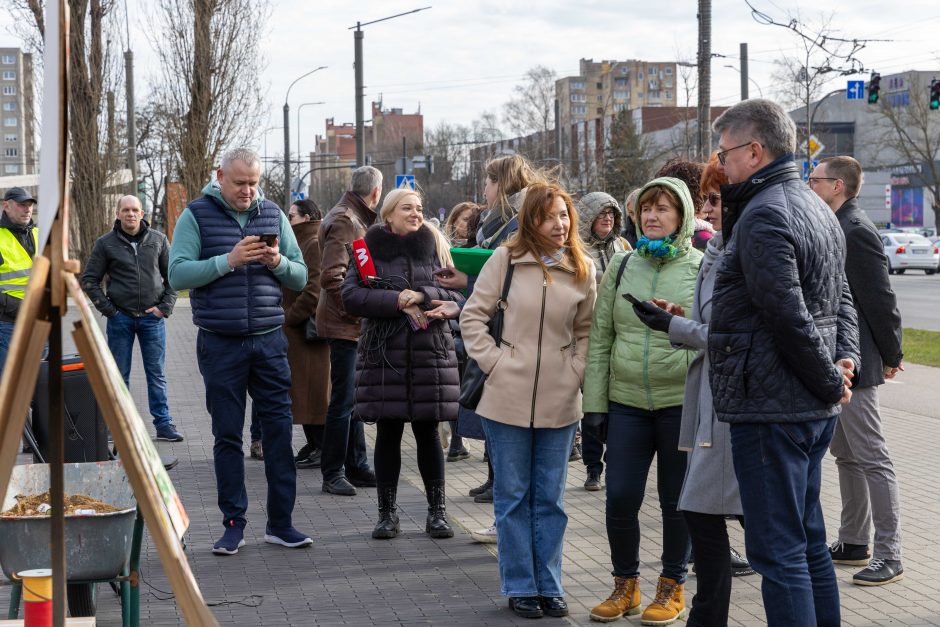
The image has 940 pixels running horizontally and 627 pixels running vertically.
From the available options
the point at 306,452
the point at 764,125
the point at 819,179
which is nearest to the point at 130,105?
the point at 306,452

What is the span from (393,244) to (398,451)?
3.96 ft

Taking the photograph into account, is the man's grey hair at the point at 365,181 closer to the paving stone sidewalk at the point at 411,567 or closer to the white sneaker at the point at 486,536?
the paving stone sidewalk at the point at 411,567

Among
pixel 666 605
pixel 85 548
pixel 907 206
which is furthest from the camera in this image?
pixel 907 206

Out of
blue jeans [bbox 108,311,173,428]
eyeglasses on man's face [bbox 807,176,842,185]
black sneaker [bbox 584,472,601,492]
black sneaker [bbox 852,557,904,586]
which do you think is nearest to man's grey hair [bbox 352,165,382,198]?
black sneaker [bbox 584,472,601,492]

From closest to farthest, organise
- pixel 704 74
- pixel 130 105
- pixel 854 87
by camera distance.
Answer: pixel 704 74
pixel 130 105
pixel 854 87

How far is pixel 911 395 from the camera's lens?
1281cm

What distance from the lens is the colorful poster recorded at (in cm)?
8862

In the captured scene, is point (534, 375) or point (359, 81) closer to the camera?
point (534, 375)

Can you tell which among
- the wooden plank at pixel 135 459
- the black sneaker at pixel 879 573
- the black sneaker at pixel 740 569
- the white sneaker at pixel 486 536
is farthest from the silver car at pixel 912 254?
the wooden plank at pixel 135 459

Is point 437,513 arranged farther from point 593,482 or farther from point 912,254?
point 912,254

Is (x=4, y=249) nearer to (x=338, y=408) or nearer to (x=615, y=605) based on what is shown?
(x=338, y=408)

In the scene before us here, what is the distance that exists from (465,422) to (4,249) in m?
4.64

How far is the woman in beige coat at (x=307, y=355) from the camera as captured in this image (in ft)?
29.4

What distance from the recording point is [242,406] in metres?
6.39
